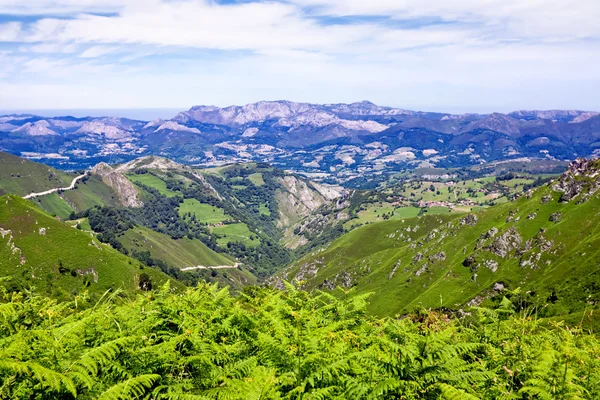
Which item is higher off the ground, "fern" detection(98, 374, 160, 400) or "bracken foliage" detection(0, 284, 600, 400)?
"fern" detection(98, 374, 160, 400)

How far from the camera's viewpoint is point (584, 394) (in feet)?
37.4

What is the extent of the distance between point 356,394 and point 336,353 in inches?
89.2

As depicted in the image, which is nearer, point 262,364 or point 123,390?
point 123,390

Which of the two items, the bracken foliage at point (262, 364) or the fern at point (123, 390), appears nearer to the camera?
the fern at point (123, 390)

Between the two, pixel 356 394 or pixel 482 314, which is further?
pixel 482 314

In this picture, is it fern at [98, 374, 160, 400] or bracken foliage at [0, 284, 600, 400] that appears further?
bracken foliage at [0, 284, 600, 400]

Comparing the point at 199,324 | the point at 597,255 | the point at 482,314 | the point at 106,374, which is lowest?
the point at 597,255

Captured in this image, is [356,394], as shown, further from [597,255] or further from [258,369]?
[597,255]

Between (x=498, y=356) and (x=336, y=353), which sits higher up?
(x=336, y=353)

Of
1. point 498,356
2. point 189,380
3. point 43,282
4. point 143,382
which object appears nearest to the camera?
point 143,382

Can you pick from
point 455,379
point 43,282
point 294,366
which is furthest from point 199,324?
point 43,282

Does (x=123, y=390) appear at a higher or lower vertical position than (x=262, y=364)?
higher

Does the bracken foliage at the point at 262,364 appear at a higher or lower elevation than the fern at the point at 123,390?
lower

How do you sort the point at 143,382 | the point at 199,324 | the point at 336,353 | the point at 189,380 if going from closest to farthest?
1. the point at 143,382
2. the point at 189,380
3. the point at 336,353
4. the point at 199,324
